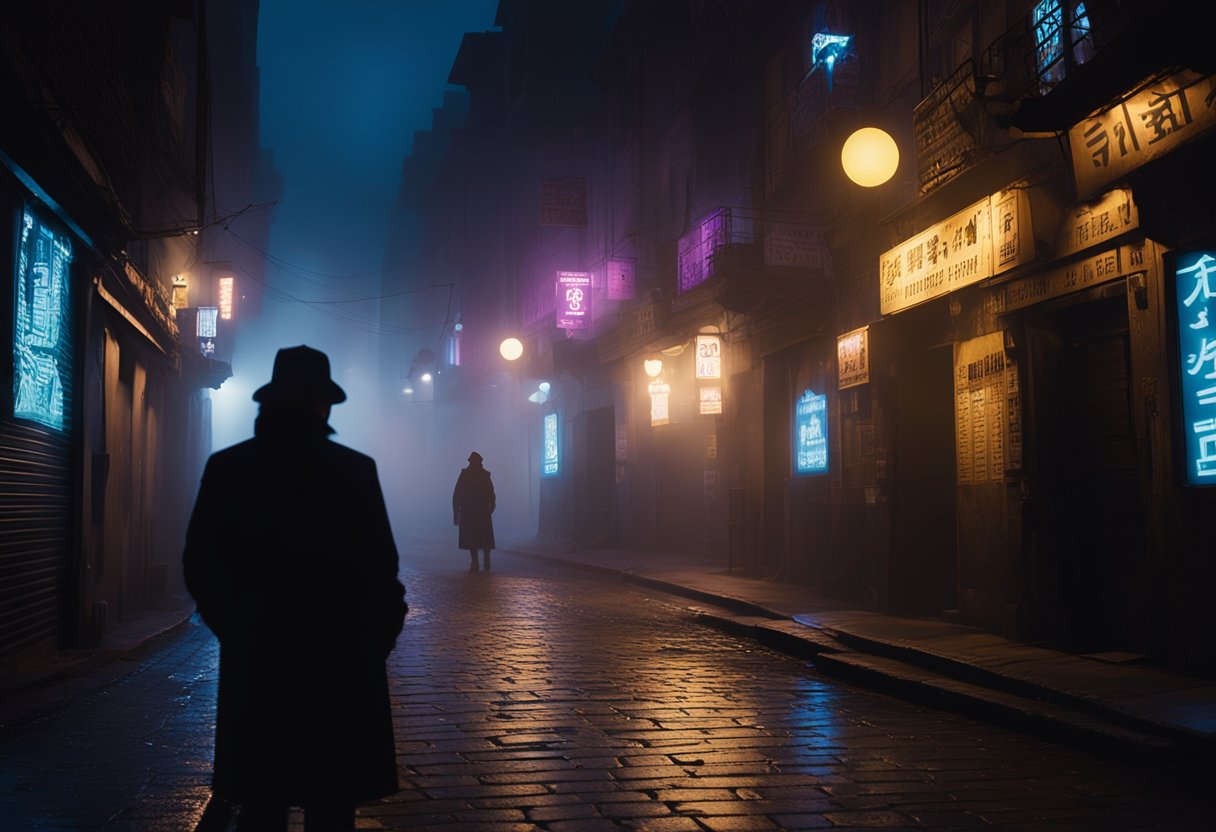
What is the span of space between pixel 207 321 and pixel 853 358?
18.3m

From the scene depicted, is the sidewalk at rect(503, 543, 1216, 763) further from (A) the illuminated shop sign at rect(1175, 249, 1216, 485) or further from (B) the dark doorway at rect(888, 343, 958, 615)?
(A) the illuminated shop sign at rect(1175, 249, 1216, 485)

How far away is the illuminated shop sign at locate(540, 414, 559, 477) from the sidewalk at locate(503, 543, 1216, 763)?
710 inches

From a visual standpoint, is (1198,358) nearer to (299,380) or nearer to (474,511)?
(299,380)

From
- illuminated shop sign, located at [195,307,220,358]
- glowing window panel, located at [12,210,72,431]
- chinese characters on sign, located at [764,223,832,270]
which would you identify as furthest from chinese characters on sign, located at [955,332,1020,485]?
illuminated shop sign, located at [195,307,220,358]

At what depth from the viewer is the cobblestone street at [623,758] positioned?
215 inches

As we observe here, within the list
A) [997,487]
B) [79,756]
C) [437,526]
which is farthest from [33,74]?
[437,526]

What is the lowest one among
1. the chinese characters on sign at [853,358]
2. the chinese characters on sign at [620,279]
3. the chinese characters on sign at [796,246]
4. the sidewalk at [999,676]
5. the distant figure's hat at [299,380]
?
the sidewalk at [999,676]

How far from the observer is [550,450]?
34.3 m

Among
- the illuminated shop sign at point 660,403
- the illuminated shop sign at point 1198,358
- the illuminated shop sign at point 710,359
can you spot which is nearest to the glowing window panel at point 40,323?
the illuminated shop sign at point 1198,358

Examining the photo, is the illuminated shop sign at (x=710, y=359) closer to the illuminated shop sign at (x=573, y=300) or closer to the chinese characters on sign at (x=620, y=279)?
the chinese characters on sign at (x=620, y=279)

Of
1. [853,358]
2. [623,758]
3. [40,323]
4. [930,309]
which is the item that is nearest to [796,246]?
[853,358]

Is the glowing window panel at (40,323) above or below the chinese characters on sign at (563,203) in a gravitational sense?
below

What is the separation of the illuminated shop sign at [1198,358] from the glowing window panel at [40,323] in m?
9.98

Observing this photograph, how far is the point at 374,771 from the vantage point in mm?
3678
